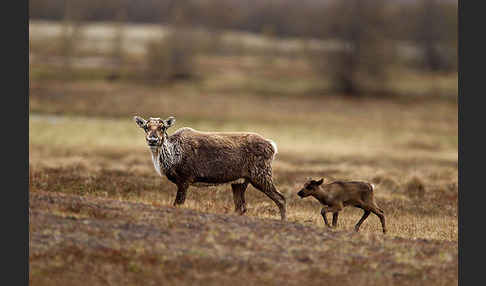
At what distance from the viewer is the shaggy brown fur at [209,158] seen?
16.0m

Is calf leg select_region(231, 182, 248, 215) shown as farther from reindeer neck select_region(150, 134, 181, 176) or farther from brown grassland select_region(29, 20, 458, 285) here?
reindeer neck select_region(150, 134, 181, 176)

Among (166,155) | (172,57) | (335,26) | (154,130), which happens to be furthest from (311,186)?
(172,57)

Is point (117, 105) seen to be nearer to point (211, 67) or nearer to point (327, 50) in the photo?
point (327, 50)

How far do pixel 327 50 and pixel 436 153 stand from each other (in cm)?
3895

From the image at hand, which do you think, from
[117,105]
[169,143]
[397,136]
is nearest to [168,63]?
[117,105]

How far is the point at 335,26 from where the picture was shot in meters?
79.6

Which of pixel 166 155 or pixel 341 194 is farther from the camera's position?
pixel 166 155

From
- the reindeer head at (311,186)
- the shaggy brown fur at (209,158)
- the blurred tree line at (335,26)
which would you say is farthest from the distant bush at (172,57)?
the reindeer head at (311,186)

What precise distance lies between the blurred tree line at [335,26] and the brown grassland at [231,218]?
2734 cm

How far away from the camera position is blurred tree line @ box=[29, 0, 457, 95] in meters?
78.2

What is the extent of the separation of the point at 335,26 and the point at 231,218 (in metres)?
67.9

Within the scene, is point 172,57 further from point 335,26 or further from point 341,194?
point 341,194

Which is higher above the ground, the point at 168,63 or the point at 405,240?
the point at 168,63

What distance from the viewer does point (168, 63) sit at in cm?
8800
